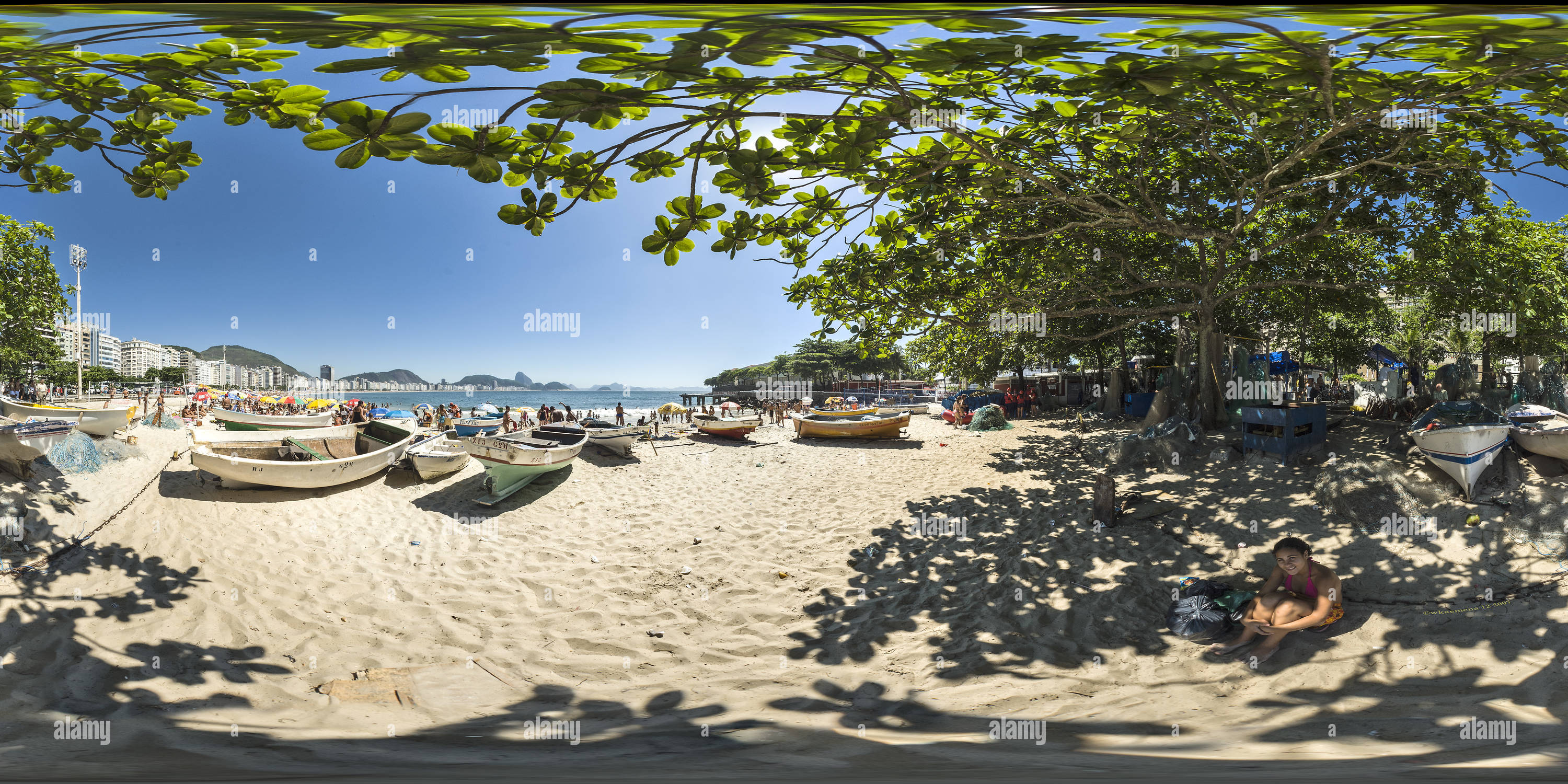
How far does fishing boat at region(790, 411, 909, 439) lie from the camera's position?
11594 mm

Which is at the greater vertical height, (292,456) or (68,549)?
(292,456)

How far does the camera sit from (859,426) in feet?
38.2

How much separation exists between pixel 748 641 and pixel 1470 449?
5374mm

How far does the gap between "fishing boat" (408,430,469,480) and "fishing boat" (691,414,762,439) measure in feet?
25.1

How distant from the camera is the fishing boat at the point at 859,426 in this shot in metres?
11.6

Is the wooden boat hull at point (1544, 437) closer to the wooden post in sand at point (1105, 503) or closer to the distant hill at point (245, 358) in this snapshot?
the wooden post in sand at point (1105, 503)

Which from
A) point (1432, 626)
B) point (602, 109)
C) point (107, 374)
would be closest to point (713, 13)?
point (602, 109)

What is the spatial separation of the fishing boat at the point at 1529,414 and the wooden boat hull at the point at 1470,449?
424mm

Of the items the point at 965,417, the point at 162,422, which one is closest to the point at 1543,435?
the point at 965,417

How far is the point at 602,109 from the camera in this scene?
127 cm

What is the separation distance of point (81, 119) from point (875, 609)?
12.8 feet

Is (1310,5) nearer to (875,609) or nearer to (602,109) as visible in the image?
(602,109)

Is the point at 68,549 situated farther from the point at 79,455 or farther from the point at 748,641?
the point at 748,641

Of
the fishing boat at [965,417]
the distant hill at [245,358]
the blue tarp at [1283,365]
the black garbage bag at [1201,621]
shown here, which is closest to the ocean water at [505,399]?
the distant hill at [245,358]
